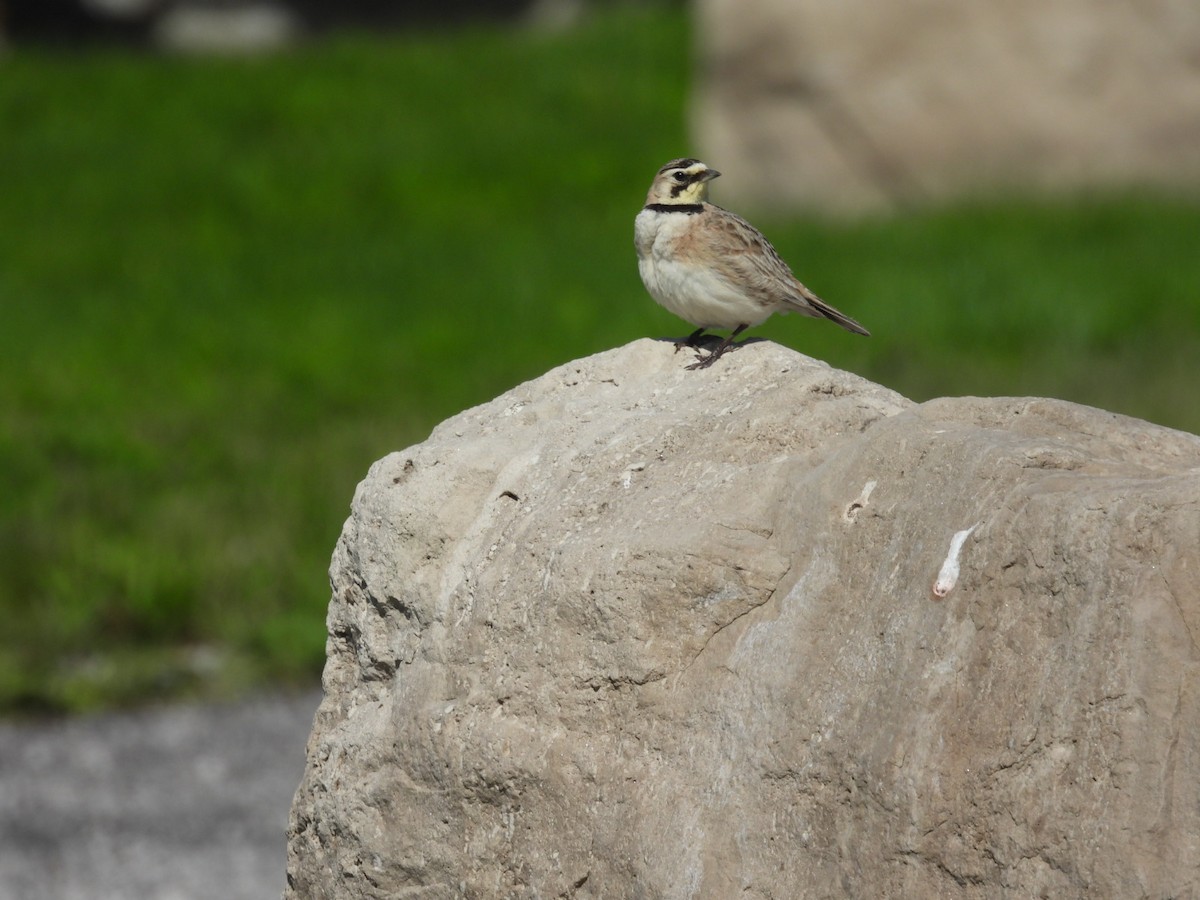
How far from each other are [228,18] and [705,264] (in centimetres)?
1963

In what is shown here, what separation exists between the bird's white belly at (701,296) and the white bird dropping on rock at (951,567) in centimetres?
179

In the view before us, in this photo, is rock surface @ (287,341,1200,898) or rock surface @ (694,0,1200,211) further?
rock surface @ (694,0,1200,211)

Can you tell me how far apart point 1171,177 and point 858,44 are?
327cm

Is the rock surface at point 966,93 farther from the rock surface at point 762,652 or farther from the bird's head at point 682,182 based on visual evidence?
the rock surface at point 762,652

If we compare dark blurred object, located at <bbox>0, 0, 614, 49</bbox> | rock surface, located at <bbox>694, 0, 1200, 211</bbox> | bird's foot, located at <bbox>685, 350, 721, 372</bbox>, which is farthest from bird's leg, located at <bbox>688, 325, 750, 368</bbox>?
dark blurred object, located at <bbox>0, 0, 614, 49</bbox>

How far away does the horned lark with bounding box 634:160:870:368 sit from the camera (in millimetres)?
4785

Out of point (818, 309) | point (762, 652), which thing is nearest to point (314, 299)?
point (818, 309)

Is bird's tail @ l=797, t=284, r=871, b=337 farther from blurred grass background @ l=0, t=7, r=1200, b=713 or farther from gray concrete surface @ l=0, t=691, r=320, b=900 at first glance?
blurred grass background @ l=0, t=7, r=1200, b=713

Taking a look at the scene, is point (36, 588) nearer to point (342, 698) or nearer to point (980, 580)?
point (342, 698)

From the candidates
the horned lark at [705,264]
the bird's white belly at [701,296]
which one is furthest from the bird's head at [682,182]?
the bird's white belly at [701,296]

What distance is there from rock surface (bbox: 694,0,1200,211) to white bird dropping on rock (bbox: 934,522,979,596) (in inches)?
515

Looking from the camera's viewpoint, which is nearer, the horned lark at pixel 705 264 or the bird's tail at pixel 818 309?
the horned lark at pixel 705 264

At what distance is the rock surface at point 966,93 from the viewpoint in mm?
15484

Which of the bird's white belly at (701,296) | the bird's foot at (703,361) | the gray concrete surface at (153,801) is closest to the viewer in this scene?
the bird's foot at (703,361)
